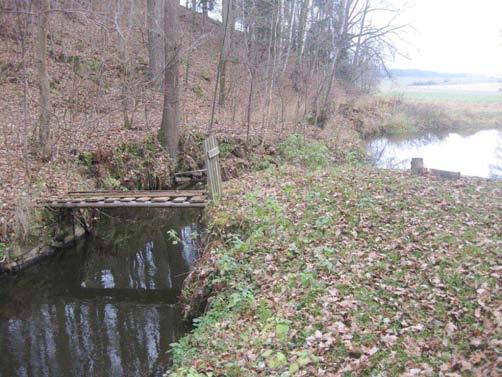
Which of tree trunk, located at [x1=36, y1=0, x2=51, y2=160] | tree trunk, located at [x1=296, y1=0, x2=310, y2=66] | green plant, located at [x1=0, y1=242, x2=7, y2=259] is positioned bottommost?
green plant, located at [x1=0, y1=242, x2=7, y2=259]

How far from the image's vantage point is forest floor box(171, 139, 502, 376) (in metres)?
4.64

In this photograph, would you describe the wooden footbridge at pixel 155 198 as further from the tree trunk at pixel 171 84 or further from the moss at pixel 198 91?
the moss at pixel 198 91

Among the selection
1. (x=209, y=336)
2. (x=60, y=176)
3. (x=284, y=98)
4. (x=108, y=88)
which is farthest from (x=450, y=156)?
(x=209, y=336)

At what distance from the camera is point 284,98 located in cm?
2141

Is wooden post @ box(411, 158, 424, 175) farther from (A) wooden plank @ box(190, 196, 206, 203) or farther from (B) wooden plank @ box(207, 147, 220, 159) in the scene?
(A) wooden plank @ box(190, 196, 206, 203)

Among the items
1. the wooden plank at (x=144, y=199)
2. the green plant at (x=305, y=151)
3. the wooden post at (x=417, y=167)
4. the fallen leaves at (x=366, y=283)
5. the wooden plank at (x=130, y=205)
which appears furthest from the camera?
the green plant at (x=305, y=151)

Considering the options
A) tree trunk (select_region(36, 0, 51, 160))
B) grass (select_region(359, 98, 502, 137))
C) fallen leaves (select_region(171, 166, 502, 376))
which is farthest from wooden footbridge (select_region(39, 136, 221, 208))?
grass (select_region(359, 98, 502, 137))

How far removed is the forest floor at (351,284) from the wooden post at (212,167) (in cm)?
36

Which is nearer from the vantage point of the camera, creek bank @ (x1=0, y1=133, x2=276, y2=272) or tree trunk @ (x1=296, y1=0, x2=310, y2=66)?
creek bank @ (x1=0, y1=133, x2=276, y2=272)

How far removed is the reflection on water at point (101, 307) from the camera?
22.7 ft

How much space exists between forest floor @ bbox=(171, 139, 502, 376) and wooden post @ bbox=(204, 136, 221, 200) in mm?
356

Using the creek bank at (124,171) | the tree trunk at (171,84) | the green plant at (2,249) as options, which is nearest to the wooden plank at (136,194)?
the creek bank at (124,171)

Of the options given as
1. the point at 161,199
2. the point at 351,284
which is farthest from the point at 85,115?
the point at 351,284

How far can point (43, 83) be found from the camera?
12.1m
